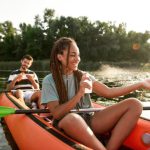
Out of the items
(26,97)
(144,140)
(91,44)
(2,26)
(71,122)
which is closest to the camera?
(71,122)

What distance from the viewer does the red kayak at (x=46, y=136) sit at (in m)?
2.34


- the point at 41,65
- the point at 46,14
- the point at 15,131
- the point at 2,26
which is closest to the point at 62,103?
the point at 15,131

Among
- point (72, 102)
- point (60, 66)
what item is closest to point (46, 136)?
point (72, 102)

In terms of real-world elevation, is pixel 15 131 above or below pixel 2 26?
below

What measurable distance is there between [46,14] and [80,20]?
5.51m

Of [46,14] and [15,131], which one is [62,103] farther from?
[46,14]

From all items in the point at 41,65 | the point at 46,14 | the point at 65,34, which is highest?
the point at 46,14

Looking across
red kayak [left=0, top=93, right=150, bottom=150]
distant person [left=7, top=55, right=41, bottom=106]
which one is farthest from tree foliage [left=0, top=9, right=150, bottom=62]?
red kayak [left=0, top=93, right=150, bottom=150]

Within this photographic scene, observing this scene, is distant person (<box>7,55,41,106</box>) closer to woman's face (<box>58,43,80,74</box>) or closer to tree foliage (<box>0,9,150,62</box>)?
woman's face (<box>58,43,80,74</box>)

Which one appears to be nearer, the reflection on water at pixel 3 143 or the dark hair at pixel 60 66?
the dark hair at pixel 60 66

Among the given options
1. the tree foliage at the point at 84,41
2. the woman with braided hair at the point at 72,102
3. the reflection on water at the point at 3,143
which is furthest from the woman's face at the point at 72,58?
the tree foliage at the point at 84,41

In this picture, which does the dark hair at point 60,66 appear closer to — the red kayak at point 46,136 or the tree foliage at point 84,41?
the red kayak at point 46,136

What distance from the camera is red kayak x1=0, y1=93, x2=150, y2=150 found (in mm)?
2340

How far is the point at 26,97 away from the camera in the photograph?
17.3 ft
